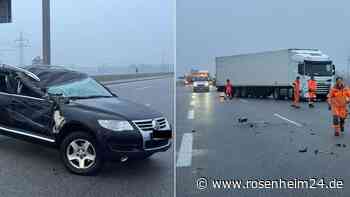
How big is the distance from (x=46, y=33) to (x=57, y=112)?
0.80 meters

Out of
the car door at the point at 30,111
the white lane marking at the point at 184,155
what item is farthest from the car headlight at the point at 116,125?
the white lane marking at the point at 184,155

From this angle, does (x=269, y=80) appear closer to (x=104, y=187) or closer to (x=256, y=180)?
(x=256, y=180)

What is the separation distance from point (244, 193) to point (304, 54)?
0.56m

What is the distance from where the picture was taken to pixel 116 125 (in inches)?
117

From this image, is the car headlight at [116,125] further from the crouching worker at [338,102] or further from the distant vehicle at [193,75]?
the crouching worker at [338,102]

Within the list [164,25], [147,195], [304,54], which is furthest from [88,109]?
[304,54]

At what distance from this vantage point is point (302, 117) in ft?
5.25

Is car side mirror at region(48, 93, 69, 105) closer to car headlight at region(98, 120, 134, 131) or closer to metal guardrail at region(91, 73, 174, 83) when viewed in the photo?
car headlight at region(98, 120, 134, 131)

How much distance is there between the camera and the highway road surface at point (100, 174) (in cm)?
194

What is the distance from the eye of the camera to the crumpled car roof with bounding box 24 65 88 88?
2697mm

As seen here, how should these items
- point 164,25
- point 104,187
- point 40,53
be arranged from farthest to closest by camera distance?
point 40,53 < point 104,187 < point 164,25

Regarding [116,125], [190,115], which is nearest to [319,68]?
[190,115]

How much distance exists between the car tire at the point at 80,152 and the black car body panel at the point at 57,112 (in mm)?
64

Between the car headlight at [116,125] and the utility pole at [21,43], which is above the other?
the utility pole at [21,43]
